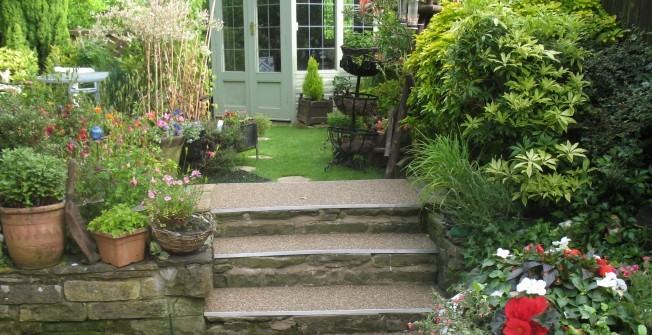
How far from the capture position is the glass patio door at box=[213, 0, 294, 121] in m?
9.09

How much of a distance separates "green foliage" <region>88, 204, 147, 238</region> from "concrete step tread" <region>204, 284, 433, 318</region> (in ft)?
2.05

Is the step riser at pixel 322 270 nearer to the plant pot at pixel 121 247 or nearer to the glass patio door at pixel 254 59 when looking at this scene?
the plant pot at pixel 121 247

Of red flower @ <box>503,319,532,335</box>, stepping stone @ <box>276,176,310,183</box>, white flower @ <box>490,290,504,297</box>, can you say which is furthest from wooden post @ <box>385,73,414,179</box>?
red flower @ <box>503,319,532,335</box>

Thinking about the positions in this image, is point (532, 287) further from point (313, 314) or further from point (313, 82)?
point (313, 82)

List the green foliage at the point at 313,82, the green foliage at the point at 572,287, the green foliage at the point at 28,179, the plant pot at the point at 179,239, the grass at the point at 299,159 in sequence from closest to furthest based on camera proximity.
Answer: the green foliage at the point at 572,287, the green foliage at the point at 28,179, the plant pot at the point at 179,239, the grass at the point at 299,159, the green foliage at the point at 313,82

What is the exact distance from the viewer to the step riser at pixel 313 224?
4215mm

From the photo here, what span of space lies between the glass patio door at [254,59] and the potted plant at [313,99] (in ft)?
1.20

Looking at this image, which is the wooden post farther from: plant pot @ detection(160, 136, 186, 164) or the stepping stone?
plant pot @ detection(160, 136, 186, 164)

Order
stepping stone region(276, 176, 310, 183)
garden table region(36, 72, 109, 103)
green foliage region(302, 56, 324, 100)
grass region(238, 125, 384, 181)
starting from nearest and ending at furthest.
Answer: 1. garden table region(36, 72, 109, 103)
2. stepping stone region(276, 176, 310, 183)
3. grass region(238, 125, 384, 181)
4. green foliage region(302, 56, 324, 100)

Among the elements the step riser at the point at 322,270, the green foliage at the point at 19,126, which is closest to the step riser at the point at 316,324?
the step riser at the point at 322,270

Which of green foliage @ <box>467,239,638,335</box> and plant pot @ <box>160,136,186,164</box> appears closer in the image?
green foliage @ <box>467,239,638,335</box>

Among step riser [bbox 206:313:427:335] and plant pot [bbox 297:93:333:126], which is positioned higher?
plant pot [bbox 297:93:333:126]

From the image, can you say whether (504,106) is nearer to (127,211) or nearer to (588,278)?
(588,278)

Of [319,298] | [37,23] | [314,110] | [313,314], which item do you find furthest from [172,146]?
[37,23]
